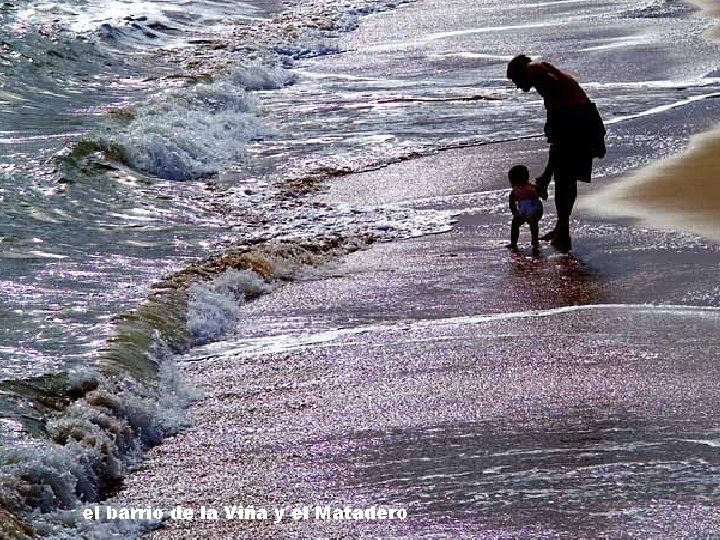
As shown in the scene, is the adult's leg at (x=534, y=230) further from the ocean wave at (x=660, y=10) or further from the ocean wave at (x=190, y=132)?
the ocean wave at (x=660, y=10)

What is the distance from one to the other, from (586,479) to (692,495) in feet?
1.35

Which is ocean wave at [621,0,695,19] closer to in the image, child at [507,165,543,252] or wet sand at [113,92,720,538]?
wet sand at [113,92,720,538]

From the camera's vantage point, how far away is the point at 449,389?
6891 millimetres

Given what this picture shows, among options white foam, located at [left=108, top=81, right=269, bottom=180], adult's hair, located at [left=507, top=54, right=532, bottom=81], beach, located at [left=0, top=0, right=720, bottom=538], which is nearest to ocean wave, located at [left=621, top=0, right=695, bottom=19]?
beach, located at [left=0, top=0, right=720, bottom=538]

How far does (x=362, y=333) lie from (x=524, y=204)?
2.09 metres

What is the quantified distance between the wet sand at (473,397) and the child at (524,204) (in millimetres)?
199

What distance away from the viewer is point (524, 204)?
962 cm

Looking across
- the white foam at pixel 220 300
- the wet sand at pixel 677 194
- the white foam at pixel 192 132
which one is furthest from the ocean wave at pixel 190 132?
the white foam at pixel 220 300

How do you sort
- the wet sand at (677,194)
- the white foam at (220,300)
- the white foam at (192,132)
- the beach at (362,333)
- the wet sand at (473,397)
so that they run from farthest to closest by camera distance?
the white foam at (192,132) → the wet sand at (677,194) → the white foam at (220,300) → the beach at (362,333) → the wet sand at (473,397)

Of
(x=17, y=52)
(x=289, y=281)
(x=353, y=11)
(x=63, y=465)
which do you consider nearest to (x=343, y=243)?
(x=289, y=281)

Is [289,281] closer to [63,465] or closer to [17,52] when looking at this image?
[63,465]

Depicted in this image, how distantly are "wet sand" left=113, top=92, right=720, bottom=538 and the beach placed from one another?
2 cm

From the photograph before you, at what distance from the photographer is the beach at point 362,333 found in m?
5.60

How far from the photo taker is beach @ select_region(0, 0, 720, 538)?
220 inches
